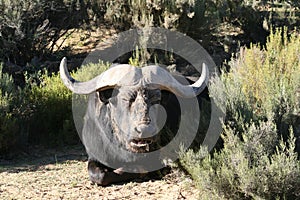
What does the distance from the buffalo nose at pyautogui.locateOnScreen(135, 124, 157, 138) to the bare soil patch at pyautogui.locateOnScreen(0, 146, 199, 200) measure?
2.17ft

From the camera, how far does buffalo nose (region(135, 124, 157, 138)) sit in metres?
5.41

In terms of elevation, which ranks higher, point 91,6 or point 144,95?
point 91,6

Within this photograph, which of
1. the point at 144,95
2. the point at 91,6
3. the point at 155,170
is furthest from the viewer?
the point at 91,6

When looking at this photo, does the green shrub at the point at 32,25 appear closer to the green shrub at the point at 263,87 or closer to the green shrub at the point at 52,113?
the green shrub at the point at 52,113

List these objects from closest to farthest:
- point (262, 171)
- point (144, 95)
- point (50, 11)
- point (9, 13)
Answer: point (262, 171)
point (144, 95)
point (9, 13)
point (50, 11)

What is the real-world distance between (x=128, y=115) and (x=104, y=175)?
79cm

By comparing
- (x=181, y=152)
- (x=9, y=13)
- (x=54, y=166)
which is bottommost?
(x=54, y=166)

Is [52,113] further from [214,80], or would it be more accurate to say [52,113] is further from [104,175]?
[214,80]

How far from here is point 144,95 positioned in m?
5.72

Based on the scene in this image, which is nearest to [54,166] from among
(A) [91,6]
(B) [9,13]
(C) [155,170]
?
(C) [155,170]

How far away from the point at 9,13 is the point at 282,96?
263 inches

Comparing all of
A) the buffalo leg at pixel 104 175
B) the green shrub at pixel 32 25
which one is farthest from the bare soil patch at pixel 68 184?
the green shrub at pixel 32 25

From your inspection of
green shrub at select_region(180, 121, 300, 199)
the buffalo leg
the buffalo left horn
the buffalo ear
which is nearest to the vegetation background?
green shrub at select_region(180, 121, 300, 199)

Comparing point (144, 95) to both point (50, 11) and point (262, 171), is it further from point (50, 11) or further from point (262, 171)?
point (50, 11)
